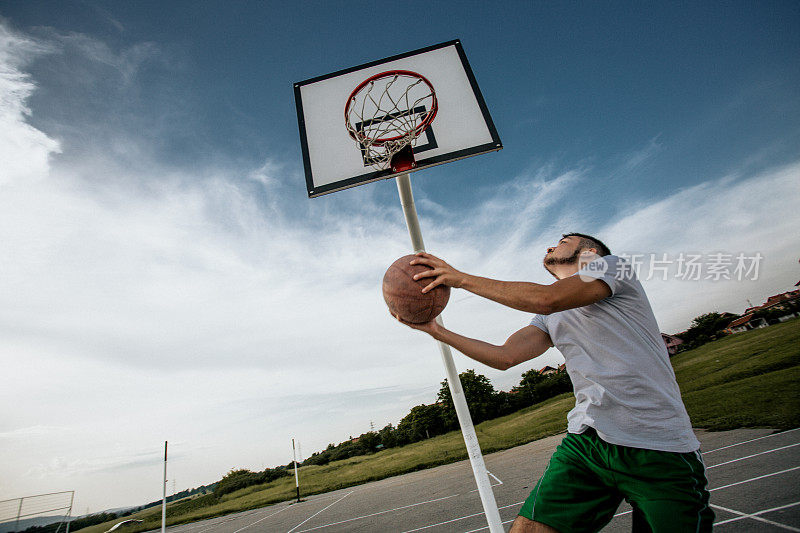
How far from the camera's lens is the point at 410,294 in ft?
6.56

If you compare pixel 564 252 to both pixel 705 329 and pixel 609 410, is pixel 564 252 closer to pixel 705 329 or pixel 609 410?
pixel 609 410

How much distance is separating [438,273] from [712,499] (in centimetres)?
567

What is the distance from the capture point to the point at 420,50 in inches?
170

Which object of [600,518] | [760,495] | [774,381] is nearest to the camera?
[600,518]

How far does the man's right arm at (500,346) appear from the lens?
2.21 metres

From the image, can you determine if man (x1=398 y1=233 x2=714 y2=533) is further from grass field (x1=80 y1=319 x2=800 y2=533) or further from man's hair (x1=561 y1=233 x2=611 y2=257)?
grass field (x1=80 y1=319 x2=800 y2=533)

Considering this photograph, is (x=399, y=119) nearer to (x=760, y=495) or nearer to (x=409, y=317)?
(x=409, y=317)

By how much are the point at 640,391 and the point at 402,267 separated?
4.57 ft

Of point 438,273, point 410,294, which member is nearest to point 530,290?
point 438,273

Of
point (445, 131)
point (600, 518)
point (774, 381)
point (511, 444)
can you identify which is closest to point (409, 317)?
point (600, 518)

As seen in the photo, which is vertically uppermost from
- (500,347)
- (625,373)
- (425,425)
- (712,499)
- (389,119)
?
(389,119)

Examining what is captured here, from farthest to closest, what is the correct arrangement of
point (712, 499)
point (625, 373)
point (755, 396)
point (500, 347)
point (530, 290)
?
point (755, 396) < point (712, 499) < point (500, 347) < point (625, 373) < point (530, 290)

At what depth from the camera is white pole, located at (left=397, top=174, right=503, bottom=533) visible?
2838 millimetres

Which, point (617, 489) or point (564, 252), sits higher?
point (564, 252)
